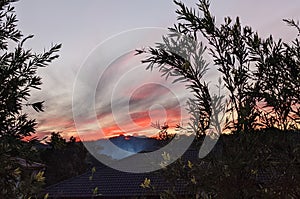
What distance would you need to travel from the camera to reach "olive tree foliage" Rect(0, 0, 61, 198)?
427cm

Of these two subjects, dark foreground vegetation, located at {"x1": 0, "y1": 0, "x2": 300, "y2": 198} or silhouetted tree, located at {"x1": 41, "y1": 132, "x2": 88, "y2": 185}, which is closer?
dark foreground vegetation, located at {"x1": 0, "y1": 0, "x2": 300, "y2": 198}

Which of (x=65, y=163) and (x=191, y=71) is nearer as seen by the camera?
(x=191, y=71)

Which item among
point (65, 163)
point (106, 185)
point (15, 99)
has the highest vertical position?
point (15, 99)

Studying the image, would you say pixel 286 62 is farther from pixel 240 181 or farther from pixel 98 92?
pixel 98 92

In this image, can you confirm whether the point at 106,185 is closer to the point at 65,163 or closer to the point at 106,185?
the point at 106,185

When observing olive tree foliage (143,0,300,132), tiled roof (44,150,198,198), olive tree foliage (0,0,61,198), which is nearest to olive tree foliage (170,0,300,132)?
olive tree foliage (143,0,300,132)

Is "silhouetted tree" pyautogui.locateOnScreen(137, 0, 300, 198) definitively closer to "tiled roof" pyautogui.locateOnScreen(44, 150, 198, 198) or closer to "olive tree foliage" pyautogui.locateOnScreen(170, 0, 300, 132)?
"olive tree foliage" pyautogui.locateOnScreen(170, 0, 300, 132)

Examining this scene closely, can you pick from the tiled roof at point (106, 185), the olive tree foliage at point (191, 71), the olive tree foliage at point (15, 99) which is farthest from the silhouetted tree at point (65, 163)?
the olive tree foliage at point (191, 71)

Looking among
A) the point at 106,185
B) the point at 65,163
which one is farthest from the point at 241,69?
the point at 65,163

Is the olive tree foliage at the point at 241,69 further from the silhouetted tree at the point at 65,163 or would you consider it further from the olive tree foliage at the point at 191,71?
the silhouetted tree at the point at 65,163

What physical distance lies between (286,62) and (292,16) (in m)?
0.80

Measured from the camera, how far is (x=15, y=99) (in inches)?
179

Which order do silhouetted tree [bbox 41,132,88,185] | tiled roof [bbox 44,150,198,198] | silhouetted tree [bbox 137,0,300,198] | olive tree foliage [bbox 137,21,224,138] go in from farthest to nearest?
1. silhouetted tree [bbox 41,132,88,185]
2. tiled roof [bbox 44,150,198,198]
3. olive tree foliage [bbox 137,21,224,138]
4. silhouetted tree [bbox 137,0,300,198]

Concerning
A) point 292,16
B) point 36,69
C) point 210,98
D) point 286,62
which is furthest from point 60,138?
point 292,16
